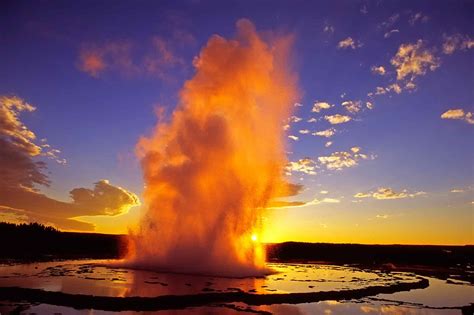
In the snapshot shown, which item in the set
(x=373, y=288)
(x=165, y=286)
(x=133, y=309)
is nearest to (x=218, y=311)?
(x=133, y=309)

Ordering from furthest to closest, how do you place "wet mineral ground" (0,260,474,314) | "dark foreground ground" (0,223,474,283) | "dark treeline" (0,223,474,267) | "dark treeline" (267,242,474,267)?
"dark treeline" (267,242,474,267), "dark treeline" (0,223,474,267), "dark foreground ground" (0,223,474,283), "wet mineral ground" (0,260,474,314)

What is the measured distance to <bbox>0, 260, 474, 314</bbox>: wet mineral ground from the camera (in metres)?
16.2

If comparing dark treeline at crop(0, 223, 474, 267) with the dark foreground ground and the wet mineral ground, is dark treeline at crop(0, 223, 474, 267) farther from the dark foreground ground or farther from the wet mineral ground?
the wet mineral ground

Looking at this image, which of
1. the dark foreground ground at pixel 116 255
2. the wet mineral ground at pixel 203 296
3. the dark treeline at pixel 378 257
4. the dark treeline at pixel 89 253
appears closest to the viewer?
the wet mineral ground at pixel 203 296

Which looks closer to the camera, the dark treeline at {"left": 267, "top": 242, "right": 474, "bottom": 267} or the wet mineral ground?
the wet mineral ground

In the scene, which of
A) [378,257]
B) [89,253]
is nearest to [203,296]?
[89,253]

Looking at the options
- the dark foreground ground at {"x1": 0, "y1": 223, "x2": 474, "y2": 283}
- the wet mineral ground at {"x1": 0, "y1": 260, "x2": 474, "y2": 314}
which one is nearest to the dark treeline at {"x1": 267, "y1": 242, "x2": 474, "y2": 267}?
the dark foreground ground at {"x1": 0, "y1": 223, "x2": 474, "y2": 283}

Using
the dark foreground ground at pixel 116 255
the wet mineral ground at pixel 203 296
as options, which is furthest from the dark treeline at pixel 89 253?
the wet mineral ground at pixel 203 296

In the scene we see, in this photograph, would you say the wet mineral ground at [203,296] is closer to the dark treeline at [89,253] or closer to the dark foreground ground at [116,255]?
the dark foreground ground at [116,255]

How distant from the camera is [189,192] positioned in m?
32.6

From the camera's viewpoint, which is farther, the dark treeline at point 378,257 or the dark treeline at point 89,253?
the dark treeline at point 378,257

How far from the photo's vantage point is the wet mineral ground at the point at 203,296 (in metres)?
16.2

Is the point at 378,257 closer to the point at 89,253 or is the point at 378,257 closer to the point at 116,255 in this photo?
the point at 116,255

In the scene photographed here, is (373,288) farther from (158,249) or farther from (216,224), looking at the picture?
(158,249)
